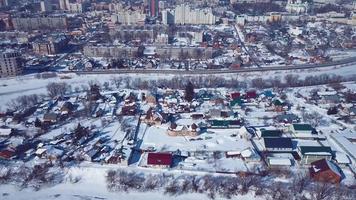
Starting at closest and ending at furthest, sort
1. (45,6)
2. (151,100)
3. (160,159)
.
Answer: (160,159) < (151,100) < (45,6)

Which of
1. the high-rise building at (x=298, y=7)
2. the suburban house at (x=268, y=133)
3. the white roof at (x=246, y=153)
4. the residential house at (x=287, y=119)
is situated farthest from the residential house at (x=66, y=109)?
the high-rise building at (x=298, y=7)

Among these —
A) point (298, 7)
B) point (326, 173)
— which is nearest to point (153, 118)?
point (326, 173)

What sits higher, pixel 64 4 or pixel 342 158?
pixel 64 4

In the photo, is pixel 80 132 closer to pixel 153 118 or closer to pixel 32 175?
pixel 32 175

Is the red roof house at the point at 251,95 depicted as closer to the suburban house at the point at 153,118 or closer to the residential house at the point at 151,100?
the residential house at the point at 151,100

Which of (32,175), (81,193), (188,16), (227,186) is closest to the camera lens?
(81,193)
